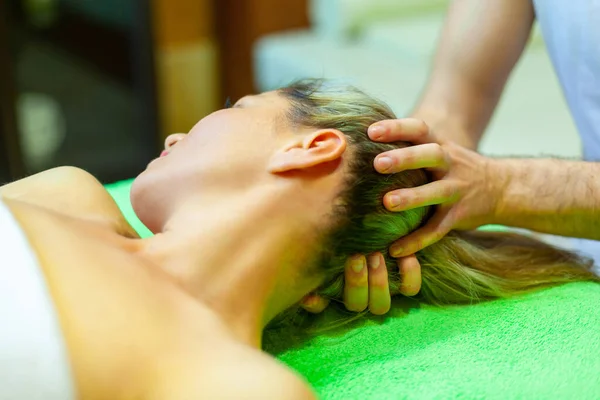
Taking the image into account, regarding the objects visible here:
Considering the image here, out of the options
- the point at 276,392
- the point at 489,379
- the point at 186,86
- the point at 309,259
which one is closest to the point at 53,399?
the point at 276,392

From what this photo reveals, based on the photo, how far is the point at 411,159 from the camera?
3.35 ft

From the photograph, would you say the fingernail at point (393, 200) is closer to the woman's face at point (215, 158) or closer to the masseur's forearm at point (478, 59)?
the woman's face at point (215, 158)

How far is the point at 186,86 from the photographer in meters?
3.40

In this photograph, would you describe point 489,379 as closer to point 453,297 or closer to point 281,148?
point 453,297

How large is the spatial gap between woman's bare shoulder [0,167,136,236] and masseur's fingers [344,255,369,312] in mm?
318

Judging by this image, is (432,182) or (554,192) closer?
(432,182)

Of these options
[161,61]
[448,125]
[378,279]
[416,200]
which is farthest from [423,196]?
[161,61]

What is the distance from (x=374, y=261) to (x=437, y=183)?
0.15 meters

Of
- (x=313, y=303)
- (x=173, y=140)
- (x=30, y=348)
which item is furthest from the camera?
(x=173, y=140)

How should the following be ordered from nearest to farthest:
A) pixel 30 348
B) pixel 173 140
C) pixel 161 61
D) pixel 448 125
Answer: pixel 30 348, pixel 173 140, pixel 448 125, pixel 161 61

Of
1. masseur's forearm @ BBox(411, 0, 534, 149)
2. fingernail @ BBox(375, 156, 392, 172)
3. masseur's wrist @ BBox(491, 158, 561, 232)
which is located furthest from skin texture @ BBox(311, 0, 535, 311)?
fingernail @ BBox(375, 156, 392, 172)

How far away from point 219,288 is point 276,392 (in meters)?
0.22

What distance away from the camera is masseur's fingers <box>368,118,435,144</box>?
1031 millimetres

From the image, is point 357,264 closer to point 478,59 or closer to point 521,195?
point 521,195
